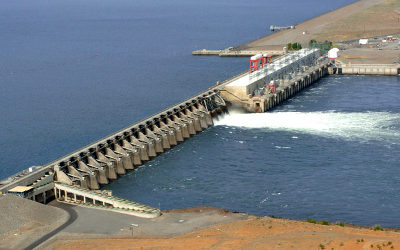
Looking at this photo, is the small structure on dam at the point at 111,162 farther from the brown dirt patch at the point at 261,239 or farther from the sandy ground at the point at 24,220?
the brown dirt patch at the point at 261,239

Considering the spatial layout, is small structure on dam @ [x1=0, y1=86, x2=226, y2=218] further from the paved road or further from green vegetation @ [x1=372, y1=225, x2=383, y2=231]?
green vegetation @ [x1=372, y1=225, x2=383, y2=231]

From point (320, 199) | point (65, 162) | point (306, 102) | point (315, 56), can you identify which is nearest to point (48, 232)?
point (65, 162)

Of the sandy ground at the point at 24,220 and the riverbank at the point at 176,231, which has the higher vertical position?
the sandy ground at the point at 24,220

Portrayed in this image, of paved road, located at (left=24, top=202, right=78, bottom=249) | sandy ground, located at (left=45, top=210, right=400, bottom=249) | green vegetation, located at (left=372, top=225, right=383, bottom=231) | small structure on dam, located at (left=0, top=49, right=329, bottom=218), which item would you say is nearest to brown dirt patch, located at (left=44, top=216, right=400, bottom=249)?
sandy ground, located at (left=45, top=210, right=400, bottom=249)

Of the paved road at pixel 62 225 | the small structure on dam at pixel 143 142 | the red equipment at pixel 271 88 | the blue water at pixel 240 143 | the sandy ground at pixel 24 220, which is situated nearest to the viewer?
the paved road at pixel 62 225

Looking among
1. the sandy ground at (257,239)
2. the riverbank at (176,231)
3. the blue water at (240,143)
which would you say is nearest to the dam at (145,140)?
the blue water at (240,143)

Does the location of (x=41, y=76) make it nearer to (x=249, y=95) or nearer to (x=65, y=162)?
(x=249, y=95)

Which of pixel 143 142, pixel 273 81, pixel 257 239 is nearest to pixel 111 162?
pixel 143 142
